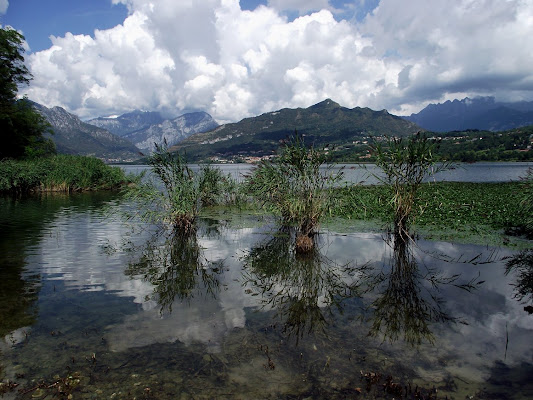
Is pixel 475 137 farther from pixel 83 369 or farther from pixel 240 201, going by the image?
pixel 83 369

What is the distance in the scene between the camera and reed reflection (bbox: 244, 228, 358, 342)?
8.00m

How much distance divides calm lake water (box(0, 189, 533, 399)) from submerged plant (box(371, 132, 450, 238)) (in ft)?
6.00

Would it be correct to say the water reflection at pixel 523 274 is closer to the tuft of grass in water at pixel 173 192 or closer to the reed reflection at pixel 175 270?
the reed reflection at pixel 175 270

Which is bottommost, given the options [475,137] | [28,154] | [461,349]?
[461,349]

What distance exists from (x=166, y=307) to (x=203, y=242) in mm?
7459

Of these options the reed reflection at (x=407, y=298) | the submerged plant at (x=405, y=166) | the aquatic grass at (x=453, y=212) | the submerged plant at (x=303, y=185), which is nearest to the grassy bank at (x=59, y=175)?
the submerged plant at (x=303, y=185)

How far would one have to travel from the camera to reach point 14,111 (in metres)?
46.3

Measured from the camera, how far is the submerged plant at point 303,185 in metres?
14.1

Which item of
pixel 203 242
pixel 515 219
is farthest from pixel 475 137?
pixel 203 242

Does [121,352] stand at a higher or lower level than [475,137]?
lower

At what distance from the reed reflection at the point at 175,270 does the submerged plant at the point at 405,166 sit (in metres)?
8.10

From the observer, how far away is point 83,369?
19.1 ft

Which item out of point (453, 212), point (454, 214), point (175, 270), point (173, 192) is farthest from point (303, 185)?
point (453, 212)

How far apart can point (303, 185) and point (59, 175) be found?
3484 cm
